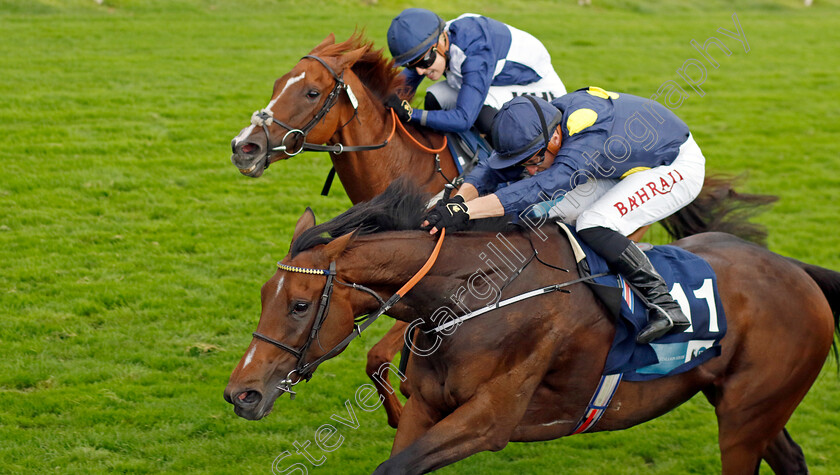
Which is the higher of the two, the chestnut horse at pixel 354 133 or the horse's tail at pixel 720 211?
the chestnut horse at pixel 354 133

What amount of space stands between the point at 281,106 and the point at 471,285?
1.84 meters

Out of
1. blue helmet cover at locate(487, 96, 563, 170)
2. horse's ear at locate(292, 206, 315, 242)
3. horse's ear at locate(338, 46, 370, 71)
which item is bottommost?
horse's ear at locate(338, 46, 370, 71)

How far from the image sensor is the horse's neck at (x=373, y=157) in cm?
498

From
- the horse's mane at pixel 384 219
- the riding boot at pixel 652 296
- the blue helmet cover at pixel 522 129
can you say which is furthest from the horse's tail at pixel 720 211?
the horse's mane at pixel 384 219

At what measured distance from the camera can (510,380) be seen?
3.48 metres

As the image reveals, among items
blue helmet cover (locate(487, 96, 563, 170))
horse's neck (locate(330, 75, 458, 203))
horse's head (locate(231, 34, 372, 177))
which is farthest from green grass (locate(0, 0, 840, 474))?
blue helmet cover (locate(487, 96, 563, 170))

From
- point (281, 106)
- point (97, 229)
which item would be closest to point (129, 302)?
point (97, 229)

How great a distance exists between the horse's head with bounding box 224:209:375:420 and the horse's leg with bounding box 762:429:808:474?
2402mm

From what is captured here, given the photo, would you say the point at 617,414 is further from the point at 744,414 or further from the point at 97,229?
the point at 97,229

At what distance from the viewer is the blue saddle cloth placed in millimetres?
3719

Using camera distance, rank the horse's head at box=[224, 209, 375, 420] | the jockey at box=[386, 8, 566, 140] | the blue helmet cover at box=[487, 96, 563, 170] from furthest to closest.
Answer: the jockey at box=[386, 8, 566, 140], the blue helmet cover at box=[487, 96, 563, 170], the horse's head at box=[224, 209, 375, 420]

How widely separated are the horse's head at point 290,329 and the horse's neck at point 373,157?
1831mm

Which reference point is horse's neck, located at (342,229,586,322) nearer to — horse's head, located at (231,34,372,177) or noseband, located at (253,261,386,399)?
noseband, located at (253,261,386,399)

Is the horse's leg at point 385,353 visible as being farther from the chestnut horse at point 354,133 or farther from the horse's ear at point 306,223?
the horse's ear at point 306,223
